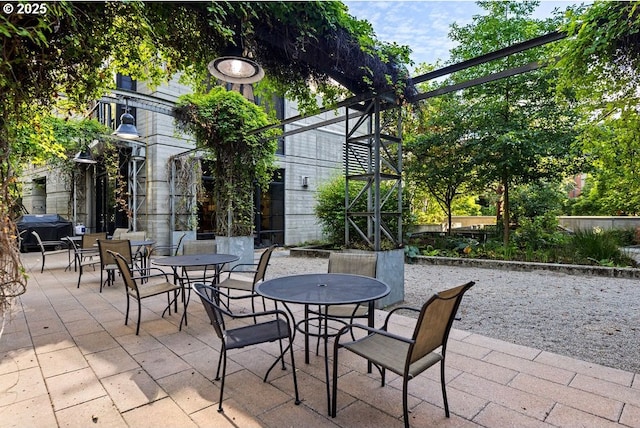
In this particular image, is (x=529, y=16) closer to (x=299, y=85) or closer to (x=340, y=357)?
(x=299, y=85)

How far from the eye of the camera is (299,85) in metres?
4.07

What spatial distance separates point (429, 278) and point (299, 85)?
433 centimetres

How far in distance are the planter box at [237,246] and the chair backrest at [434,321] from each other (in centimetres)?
536

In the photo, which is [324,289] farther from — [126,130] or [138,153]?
[138,153]

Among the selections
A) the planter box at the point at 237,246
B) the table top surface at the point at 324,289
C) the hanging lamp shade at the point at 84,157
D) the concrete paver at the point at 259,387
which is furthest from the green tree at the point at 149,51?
the hanging lamp shade at the point at 84,157

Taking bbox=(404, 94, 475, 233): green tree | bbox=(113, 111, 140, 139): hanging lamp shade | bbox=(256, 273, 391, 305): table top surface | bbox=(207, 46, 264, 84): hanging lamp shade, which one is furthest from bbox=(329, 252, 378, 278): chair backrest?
bbox=(404, 94, 475, 233): green tree

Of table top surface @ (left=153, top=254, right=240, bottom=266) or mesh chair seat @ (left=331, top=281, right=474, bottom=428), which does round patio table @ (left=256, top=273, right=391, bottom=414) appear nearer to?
mesh chair seat @ (left=331, top=281, right=474, bottom=428)

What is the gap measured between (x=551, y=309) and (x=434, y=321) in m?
3.56

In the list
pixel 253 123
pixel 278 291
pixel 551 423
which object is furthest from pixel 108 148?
pixel 551 423

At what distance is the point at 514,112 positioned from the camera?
798 cm

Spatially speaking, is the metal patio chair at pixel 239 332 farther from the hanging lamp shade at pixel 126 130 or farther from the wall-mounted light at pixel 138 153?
the wall-mounted light at pixel 138 153

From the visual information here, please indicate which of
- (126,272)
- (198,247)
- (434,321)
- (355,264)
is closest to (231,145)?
(198,247)

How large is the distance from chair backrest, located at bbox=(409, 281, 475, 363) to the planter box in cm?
536

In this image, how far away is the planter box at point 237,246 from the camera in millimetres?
6852
